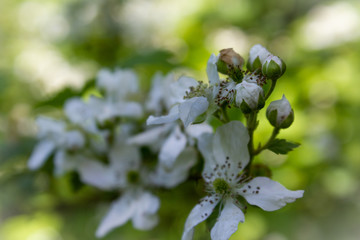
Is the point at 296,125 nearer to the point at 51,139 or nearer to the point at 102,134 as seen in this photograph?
the point at 102,134

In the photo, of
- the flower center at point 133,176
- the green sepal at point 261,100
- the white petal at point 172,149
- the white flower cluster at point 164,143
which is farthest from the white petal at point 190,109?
the flower center at point 133,176

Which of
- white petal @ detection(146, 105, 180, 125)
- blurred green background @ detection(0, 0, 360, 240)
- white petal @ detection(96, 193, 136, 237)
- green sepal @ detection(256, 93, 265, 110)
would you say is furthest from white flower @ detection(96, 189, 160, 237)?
green sepal @ detection(256, 93, 265, 110)

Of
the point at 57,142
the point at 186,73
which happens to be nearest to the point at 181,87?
the point at 57,142

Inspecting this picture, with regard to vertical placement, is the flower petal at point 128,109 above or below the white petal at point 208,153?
above

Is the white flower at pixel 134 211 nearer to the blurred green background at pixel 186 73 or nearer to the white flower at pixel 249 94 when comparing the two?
the blurred green background at pixel 186 73

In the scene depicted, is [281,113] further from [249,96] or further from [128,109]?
[128,109]
